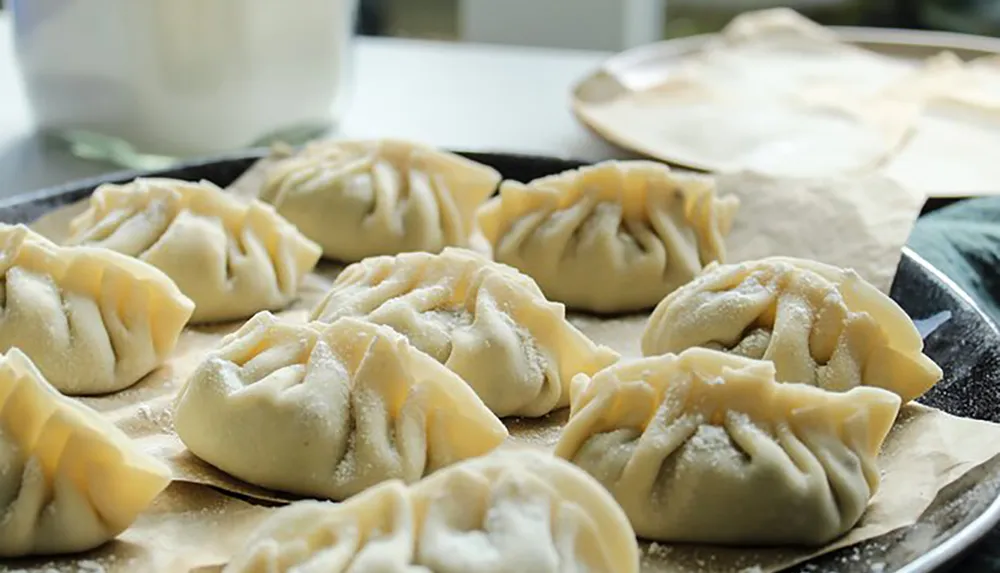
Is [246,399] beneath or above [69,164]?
above

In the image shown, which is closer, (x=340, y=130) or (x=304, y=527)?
(x=304, y=527)

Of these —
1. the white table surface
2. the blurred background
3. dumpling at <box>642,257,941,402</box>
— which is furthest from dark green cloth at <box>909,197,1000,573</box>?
the blurred background

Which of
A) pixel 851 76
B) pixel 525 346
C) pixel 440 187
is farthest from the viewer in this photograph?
pixel 851 76

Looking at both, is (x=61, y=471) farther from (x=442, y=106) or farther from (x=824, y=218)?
(x=442, y=106)

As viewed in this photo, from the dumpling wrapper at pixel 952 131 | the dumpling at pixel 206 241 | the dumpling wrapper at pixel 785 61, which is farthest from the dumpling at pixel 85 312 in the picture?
the dumpling wrapper at pixel 785 61

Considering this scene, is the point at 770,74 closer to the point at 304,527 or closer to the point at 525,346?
the point at 525,346

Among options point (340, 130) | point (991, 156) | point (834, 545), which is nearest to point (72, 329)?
point (834, 545)
